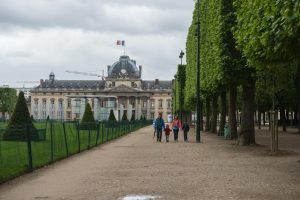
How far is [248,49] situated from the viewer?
685 inches

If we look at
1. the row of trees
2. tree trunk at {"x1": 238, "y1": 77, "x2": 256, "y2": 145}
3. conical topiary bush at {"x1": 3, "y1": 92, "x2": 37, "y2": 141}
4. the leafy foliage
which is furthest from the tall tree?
the leafy foliage

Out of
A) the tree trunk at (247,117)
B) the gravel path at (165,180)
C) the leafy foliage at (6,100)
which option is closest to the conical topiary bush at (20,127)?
the gravel path at (165,180)

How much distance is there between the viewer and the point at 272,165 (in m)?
18.4

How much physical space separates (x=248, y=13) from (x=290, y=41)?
540 cm

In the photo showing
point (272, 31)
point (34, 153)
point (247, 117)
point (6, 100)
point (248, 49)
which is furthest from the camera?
point (6, 100)

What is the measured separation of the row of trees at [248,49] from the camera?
13.1 metres

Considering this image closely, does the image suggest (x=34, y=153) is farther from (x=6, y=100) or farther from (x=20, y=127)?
(x=6, y=100)

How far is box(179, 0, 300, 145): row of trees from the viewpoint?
1310 centimetres

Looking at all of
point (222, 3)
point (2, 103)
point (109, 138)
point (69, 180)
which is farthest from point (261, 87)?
point (2, 103)

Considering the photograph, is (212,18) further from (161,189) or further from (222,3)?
(161,189)

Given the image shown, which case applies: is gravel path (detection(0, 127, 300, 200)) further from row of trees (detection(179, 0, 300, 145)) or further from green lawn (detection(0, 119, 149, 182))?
row of trees (detection(179, 0, 300, 145))

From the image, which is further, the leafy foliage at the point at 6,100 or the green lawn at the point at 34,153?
the leafy foliage at the point at 6,100

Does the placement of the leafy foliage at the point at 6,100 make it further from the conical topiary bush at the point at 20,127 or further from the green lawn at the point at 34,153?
the green lawn at the point at 34,153

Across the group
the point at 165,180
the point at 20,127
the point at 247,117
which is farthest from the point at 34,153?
the point at 247,117
